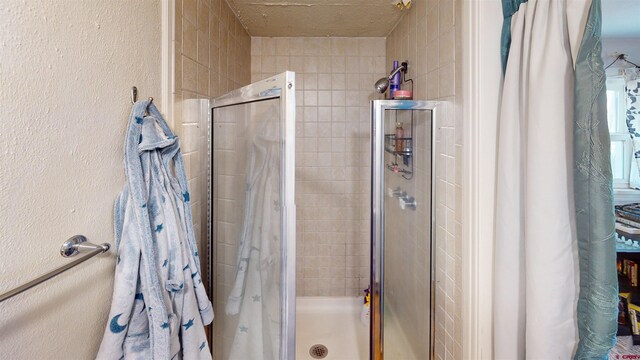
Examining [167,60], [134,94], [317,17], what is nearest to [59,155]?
[134,94]

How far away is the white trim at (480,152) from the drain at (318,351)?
3.57ft

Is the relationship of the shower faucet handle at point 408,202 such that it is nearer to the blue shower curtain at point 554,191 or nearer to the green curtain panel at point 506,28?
the blue shower curtain at point 554,191

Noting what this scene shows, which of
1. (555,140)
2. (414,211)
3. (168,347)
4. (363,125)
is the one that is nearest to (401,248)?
(414,211)

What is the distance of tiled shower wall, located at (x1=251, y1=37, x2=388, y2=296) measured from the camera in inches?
85.6

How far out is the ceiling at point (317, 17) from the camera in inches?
64.5

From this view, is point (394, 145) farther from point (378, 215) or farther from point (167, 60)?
point (167, 60)

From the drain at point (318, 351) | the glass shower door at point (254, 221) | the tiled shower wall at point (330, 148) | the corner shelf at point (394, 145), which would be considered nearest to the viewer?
the glass shower door at point (254, 221)

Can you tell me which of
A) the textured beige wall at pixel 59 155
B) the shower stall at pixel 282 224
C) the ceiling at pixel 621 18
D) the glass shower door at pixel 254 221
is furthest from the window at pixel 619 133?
the textured beige wall at pixel 59 155

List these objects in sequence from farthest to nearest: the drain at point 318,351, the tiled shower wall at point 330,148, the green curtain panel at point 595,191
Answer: the tiled shower wall at point 330,148
the drain at point 318,351
the green curtain panel at point 595,191

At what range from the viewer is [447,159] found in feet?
3.80

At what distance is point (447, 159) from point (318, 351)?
4.89 ft

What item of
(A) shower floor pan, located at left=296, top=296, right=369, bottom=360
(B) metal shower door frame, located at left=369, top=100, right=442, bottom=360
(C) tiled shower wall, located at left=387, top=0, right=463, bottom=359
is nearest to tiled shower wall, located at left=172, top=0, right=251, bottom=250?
(B) metal shower door frame, located at left=369, top=100, right=442, bottom=360

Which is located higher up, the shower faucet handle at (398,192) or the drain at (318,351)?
the shower faucet handle at (398,192)

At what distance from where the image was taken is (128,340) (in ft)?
2.48
